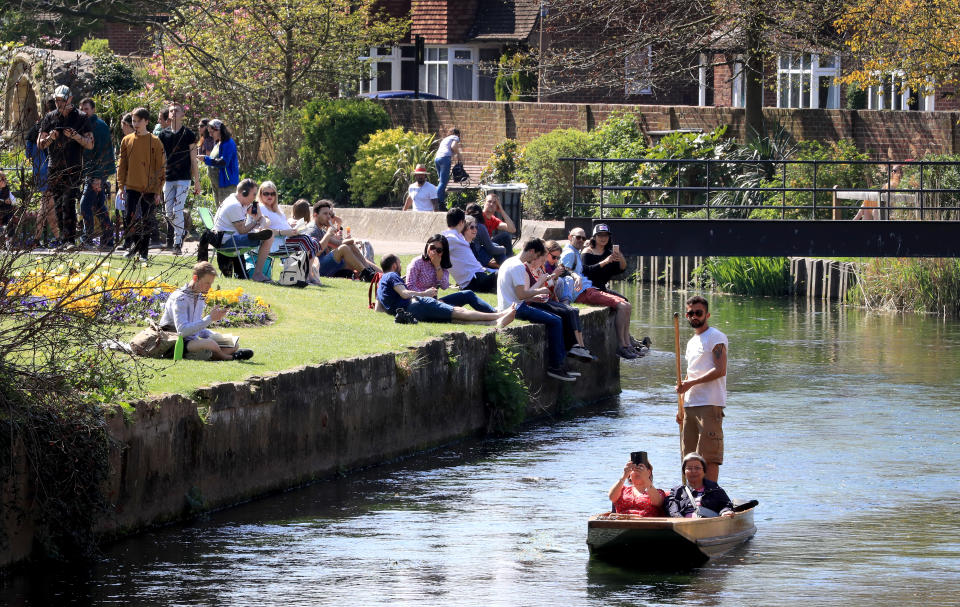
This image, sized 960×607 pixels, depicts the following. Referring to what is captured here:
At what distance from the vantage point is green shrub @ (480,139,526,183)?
3872cm

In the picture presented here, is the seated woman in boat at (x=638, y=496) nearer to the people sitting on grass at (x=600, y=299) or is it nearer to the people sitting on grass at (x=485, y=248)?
the people sitting on grass at (x=600, y=299)

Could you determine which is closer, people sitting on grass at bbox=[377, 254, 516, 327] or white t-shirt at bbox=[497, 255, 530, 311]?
people sitting on grass at bbox=[377, 254, 516, 327]

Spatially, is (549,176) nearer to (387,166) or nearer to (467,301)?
(387,166)

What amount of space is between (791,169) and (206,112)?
559 inches

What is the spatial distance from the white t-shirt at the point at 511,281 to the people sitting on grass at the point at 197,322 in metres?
4.62

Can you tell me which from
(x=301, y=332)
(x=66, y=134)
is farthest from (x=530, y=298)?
(x=66, y=134)

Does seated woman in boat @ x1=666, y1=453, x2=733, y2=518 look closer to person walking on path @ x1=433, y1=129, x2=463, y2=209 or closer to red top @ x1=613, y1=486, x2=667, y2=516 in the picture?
red top @ x1=613, y1=486, x2=667, y2=516

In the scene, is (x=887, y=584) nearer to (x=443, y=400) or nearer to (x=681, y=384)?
(x=681, y=384)

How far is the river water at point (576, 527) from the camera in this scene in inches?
477

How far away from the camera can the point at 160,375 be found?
14.1m

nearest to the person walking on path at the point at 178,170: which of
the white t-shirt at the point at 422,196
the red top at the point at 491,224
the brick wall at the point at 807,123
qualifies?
the red top at the point at 491,224

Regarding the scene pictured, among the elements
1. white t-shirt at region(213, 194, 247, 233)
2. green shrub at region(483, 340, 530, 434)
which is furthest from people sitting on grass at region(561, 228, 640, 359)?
white t-shirt at region(213, 194, 247, 233)

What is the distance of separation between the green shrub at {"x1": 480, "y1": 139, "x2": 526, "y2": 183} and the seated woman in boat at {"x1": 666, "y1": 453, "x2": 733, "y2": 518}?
24.9 meters

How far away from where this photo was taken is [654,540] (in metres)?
12.9
